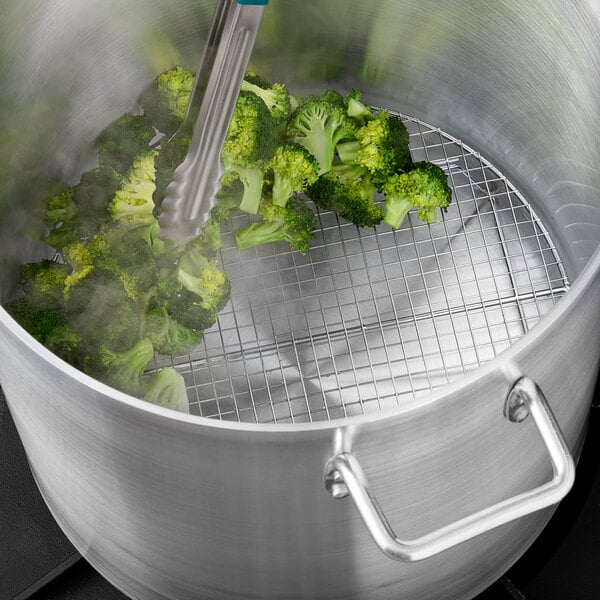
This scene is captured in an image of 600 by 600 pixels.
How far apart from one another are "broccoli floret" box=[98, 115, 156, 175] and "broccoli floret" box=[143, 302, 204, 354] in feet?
0.79

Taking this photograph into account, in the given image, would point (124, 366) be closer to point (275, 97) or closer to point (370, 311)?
point (370, 311)

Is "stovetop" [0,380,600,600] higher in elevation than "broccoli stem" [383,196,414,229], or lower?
lower

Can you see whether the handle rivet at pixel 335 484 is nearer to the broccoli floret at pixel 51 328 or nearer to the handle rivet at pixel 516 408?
the handle rivet at pixel 516 408

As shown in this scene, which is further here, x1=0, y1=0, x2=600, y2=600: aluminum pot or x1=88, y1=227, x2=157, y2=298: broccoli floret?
x1=88, y1=227, x2=157, y2=298: broccoli floret

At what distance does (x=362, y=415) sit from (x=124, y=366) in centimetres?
55

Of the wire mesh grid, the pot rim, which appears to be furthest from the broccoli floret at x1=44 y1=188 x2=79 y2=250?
the pot rim

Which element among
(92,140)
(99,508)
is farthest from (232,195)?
(99,508)

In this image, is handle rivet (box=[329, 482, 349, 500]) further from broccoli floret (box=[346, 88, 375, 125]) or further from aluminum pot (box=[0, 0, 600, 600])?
broccoli floret (box=[346, 88, 375, 125])

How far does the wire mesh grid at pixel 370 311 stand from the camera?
4.16 feet

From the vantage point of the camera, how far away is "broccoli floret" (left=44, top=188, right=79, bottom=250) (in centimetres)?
134

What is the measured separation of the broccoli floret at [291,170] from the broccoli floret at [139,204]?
17 cm

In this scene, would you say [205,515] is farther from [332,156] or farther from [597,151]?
[597,151]

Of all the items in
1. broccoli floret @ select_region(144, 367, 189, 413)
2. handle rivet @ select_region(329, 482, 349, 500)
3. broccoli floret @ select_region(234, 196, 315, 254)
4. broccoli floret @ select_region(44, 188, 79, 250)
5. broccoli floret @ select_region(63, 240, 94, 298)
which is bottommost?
broccoli floret @ select_region(144, 367, 189, 413)

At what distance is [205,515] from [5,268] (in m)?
0.57
